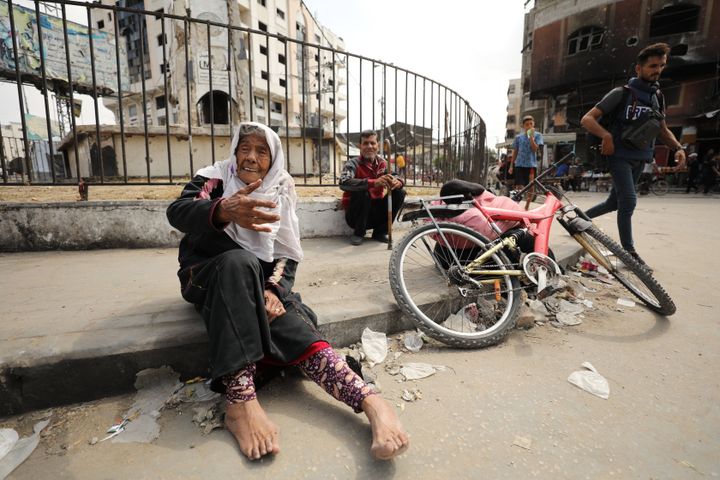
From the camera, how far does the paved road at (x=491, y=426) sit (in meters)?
1.18

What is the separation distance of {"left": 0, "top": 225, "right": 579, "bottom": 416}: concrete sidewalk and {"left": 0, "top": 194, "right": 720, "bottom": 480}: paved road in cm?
15

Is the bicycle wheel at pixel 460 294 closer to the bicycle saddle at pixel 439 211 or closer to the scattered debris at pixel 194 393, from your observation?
the bicycle saddle at pixel 439 211

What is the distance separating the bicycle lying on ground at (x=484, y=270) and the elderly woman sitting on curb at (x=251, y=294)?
0.69 m

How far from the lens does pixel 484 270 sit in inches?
86.5

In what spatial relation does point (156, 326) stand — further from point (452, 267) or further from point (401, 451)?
point (452, 267)

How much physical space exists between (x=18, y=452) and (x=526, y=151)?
7.67 metres

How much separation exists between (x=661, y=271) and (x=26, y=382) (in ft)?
15.1

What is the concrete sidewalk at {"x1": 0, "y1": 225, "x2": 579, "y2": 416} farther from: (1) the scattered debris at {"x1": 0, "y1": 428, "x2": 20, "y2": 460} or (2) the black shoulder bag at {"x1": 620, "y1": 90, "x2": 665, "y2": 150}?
(2) the black shoulder bag at {"x1": 620, "y1": 90, "x2": 665, "y2": 150}

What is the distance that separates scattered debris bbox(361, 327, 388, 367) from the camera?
190 cm

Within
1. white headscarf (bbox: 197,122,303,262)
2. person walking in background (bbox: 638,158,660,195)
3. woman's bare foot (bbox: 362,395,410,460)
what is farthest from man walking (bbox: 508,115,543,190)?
person walking in background (bbox: 638,158,660,195)

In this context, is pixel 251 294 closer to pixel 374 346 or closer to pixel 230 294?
pixel 230 294

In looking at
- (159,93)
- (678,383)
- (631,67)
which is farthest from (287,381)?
(159,93)

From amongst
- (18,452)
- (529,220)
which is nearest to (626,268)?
(529,220)

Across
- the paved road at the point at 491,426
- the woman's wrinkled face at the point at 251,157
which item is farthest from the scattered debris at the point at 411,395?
the woman's wrinkled face at the point at 251,157
